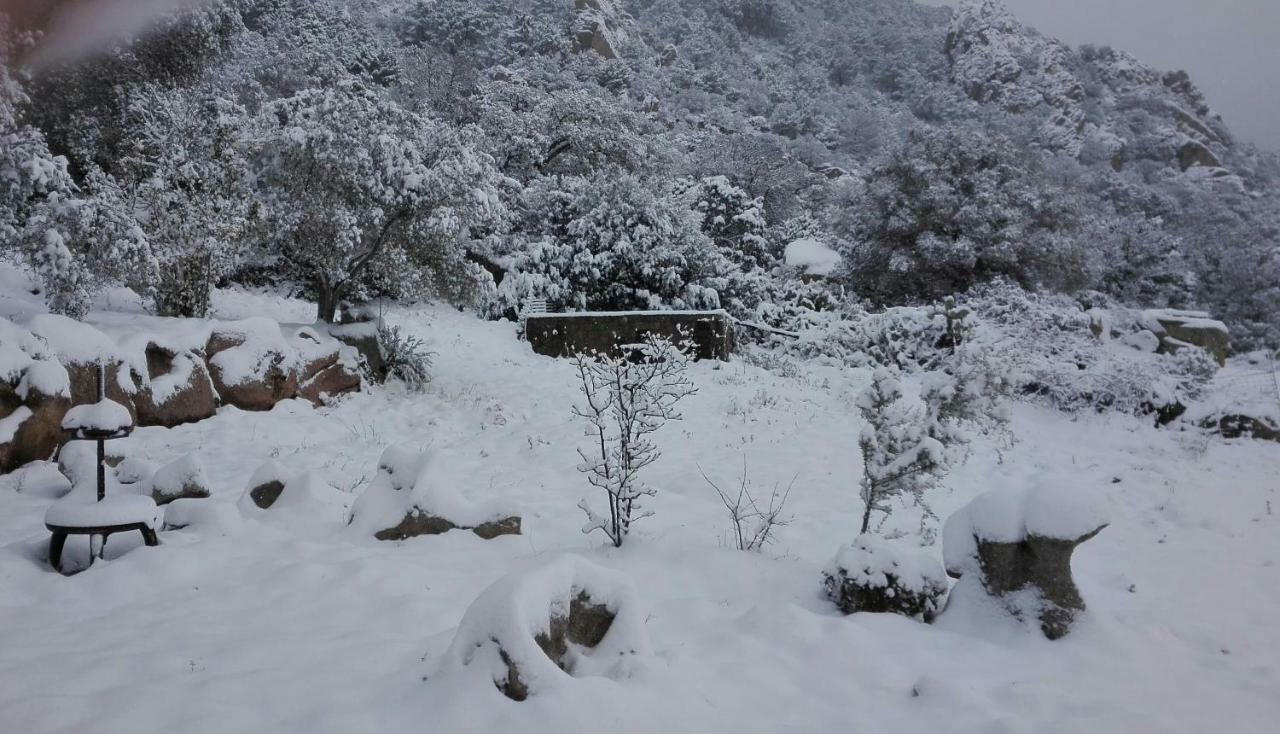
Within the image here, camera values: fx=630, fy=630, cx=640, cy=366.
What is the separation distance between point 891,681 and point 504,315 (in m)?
13.6

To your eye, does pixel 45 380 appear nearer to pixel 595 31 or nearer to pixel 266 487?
pixel 266 487

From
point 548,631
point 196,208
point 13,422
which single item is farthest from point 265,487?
point 196,208

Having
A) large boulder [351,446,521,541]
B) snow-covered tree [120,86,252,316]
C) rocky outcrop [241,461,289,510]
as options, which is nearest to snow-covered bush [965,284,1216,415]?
large boulder [351,446,521,541]

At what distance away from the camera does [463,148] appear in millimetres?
10062

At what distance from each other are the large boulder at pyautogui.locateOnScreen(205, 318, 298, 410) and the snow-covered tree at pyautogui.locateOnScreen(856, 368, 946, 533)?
7.29 metres

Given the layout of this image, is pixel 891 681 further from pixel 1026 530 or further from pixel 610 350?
pixel 610 350

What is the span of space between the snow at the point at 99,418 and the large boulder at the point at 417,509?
151 centimetres

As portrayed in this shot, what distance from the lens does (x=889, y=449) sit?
14.5 feet

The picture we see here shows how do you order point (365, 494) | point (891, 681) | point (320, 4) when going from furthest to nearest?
point (320, 4), point (365, 494), point (891, 681)

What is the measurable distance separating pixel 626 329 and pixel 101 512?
30.4 ft

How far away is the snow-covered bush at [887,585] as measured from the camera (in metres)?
3.49

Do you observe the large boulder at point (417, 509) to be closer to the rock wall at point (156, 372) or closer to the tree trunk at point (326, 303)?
the rock wall at point (156, 372)

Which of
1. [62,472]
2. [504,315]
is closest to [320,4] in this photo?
[504,315]

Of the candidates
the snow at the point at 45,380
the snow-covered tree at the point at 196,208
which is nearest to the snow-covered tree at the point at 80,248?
the snow-covered tree at the point at 196,208
